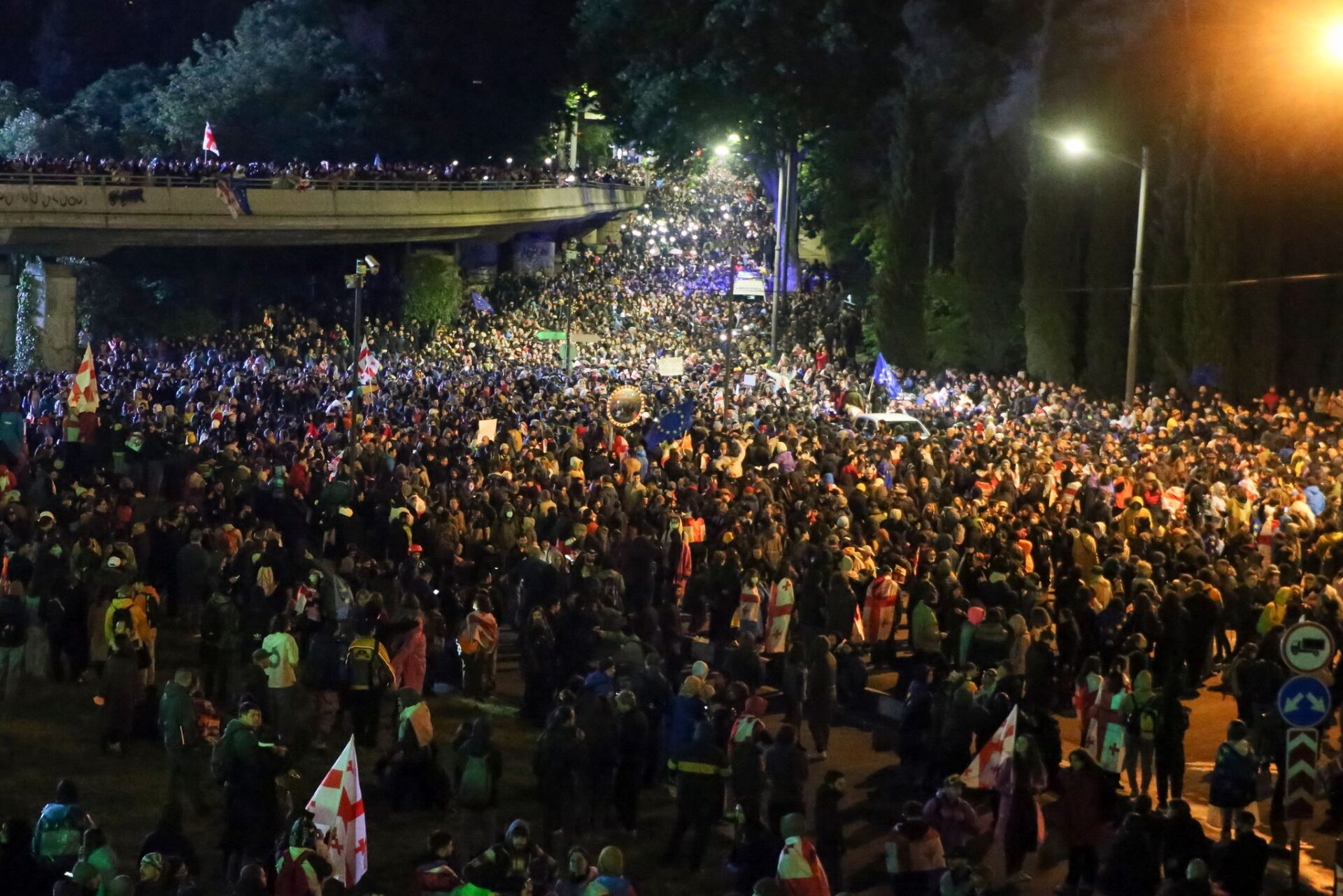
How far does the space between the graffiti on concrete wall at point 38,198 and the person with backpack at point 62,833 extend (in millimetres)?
30386

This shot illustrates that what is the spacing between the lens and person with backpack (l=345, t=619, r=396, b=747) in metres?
13.1

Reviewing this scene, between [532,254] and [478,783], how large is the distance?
5590cm

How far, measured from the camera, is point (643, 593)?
55.6 feet

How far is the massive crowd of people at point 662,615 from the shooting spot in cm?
1044

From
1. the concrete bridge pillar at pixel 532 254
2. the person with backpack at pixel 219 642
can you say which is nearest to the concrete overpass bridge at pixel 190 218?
the concrete bridge pillar at pixel 532 254

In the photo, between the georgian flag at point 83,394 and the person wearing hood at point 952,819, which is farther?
the georgian flag at point 83,394

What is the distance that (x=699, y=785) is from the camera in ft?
37.1

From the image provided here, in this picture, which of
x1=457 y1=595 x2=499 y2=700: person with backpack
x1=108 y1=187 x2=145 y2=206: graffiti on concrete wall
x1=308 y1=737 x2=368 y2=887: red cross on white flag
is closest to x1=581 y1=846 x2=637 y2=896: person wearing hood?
x1=308 y1=737 x2=368 y2=887: red cross on white flag

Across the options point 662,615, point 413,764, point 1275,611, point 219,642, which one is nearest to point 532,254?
point 662,615

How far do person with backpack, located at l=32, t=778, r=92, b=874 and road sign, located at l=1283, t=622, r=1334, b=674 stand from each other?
6937 millimetres

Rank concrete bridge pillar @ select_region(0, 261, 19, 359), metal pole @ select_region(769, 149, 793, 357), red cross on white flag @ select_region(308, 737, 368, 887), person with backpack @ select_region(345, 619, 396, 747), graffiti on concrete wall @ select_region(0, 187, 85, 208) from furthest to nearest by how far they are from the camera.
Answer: metal pole @ select_region(769, 149, 793, 357)
concrete bridge pillar @ select_region(0, 261, 19, 359)
graffiti on concrete wall @ select_region(0, 187, 85, 208)
person with backpack @ select_region(345, 619, 396, 747)
red cross on white flag @ select_region(308, 737, 368, 887)

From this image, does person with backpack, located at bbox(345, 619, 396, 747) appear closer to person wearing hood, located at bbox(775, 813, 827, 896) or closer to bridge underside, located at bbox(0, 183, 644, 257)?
person wearing hood, located at bbox(775, 813, 827, 896)

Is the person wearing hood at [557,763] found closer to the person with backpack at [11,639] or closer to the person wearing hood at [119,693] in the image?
the person wearing hood at [119,693]

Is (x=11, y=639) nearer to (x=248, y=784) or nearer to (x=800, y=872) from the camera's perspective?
(x=248, y=784)
